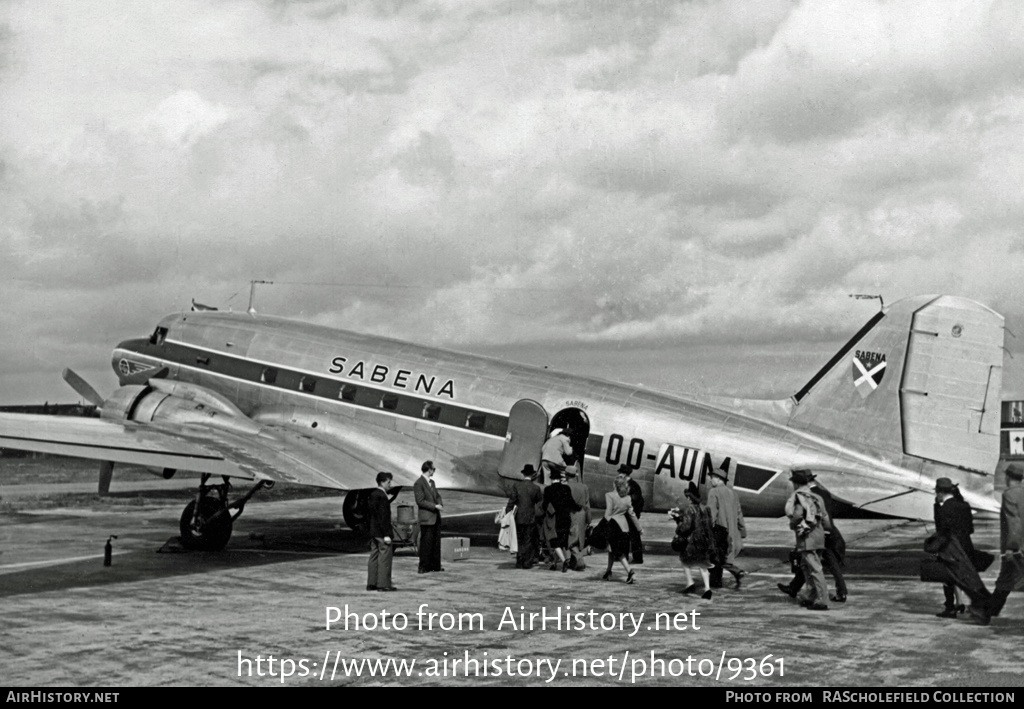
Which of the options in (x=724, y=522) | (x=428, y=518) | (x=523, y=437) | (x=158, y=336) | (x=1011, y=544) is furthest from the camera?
(x=158, y=336)

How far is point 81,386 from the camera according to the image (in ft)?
71.6

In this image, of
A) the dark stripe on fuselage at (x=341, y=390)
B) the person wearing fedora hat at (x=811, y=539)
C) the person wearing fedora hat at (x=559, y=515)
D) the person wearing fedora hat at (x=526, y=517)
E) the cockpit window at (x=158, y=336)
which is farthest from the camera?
the cockpit window at (x=158, y=336)

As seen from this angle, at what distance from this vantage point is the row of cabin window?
57.8 feet

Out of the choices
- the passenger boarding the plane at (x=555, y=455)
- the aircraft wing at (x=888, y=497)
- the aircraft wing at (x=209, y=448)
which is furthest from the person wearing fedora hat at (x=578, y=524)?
the aircraft wing at (x=888, y=497)

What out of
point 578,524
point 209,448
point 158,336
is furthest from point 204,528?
point 158,336

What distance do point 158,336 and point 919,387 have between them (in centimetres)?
1546

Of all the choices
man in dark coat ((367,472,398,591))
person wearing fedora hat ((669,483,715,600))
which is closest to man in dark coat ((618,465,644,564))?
person wearing fedora hat ((669,483,715,600))

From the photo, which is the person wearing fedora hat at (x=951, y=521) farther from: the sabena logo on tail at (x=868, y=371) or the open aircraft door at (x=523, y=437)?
the open aircraft door at (x=523, y=437)

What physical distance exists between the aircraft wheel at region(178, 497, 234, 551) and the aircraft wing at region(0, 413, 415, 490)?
1184 millimetres

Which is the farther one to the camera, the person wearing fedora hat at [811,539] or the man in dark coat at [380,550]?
the man in dark coat at [380,550]

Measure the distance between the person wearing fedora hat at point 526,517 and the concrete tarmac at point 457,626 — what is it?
0.22 m

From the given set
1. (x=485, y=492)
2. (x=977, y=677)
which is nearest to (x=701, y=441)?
(x=485, y=492)

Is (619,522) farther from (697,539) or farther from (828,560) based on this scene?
(828,560)

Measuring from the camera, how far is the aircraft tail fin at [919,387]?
46.1 feet
